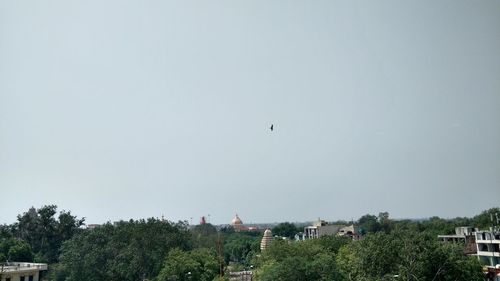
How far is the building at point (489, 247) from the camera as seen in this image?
47.3 meters

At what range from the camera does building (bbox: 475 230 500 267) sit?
47.3 meters

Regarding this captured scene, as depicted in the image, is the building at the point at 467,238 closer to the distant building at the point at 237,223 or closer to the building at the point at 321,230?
the building at the point at 321,230

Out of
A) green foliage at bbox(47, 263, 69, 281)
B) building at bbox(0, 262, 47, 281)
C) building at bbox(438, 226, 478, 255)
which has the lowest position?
green foliage at bbox(47, 263, 69, 281)

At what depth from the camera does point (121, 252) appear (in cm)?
4700

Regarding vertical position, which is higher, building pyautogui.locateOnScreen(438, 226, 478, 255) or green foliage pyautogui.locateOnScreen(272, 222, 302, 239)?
building pyautogui.locateOnScreen(438, 226, 478, 255)

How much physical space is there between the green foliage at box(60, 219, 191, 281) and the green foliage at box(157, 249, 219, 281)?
4.77 metres

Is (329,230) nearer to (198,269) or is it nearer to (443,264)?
(198,269)

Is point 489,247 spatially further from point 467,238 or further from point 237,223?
point 237,223

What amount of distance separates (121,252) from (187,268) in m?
11.3

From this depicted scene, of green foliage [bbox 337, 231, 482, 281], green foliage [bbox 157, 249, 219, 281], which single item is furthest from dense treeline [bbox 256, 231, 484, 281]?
green foliage [bbox 157, 249, 219, 281]

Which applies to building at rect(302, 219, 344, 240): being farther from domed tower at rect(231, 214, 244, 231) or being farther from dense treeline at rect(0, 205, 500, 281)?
domed tower at rect(231, 214, 244, 231)

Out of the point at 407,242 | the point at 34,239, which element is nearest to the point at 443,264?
the point at 407,242

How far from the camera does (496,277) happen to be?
3762 centimetres

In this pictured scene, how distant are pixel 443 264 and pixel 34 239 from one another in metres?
63.2
